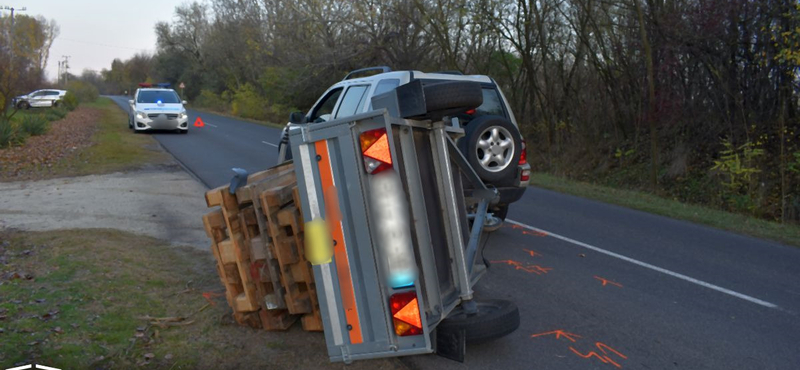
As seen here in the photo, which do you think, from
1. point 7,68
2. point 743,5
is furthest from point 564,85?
point 7,68

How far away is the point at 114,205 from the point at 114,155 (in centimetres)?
777

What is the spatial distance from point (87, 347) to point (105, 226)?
4.26 meters

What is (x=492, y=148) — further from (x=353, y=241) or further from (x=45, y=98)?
(x=45, y=98)

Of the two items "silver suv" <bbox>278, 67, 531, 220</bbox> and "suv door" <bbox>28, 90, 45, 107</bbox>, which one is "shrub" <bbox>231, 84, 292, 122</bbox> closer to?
"suv door" <bbox>28, 90, 45, 107</bbox>

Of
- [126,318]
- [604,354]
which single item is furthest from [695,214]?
[126,318]

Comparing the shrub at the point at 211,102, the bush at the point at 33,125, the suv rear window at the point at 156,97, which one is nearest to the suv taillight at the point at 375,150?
the bush at the point at 33,125

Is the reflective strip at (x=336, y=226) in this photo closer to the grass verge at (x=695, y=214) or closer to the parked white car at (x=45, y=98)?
the grass verge at (x=695, y=214)

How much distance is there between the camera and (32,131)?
22625 millimetres

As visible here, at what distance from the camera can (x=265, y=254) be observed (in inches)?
→ 201

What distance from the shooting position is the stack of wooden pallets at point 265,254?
5016mm

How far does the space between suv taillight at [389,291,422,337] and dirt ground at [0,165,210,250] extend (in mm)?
4395

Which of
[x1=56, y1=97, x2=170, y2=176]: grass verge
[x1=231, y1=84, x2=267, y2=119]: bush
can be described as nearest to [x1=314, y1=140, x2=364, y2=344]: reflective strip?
[x1=56, y1=97, x2=170, y2=176]: grass verge

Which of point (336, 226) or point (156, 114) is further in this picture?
point (156, 114)

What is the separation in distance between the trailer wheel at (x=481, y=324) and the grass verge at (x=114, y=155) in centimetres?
1149
